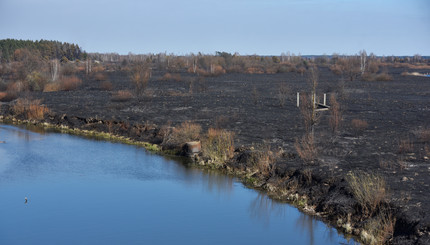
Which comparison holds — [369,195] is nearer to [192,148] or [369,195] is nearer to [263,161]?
[263,161]

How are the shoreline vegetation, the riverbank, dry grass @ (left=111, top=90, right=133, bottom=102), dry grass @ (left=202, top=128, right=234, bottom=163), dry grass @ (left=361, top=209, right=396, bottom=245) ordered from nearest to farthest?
dry grass @ (left=361, top=209, right=396, bottom=245)
the riverbank
the shoreline vegetation
dry grass @ (left=202, top=128, right=234, bottom=163)
dry grass @ (left=111, top=90, right=133, bottom=102)

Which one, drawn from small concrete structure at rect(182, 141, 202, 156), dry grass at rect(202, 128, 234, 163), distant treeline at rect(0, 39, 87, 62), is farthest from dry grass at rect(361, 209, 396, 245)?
distant treeline at rect(0, 39, 87, 62)

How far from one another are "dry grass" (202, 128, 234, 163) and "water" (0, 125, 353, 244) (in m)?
1.08

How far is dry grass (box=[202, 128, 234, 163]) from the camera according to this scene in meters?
20.9

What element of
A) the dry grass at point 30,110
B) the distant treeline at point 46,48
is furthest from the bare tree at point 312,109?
the distant treeline at point 46,48

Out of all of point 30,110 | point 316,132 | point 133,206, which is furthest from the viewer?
point 30,110

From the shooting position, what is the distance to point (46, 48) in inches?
4638

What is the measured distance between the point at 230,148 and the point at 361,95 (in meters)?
26.6

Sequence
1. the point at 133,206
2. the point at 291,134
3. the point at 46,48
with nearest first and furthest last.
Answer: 1. the point at 133,206
2. the point at 291,134
3. the point at 46,48

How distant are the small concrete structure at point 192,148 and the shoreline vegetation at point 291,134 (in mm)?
86

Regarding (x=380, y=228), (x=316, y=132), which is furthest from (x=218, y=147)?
(x=380, y=228)

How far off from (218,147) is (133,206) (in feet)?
19.1

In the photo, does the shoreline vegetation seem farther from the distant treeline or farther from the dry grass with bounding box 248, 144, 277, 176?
the distant treeline

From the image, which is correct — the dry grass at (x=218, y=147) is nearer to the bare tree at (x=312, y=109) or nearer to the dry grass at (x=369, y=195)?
the bare tree at (x=312, y=109)
